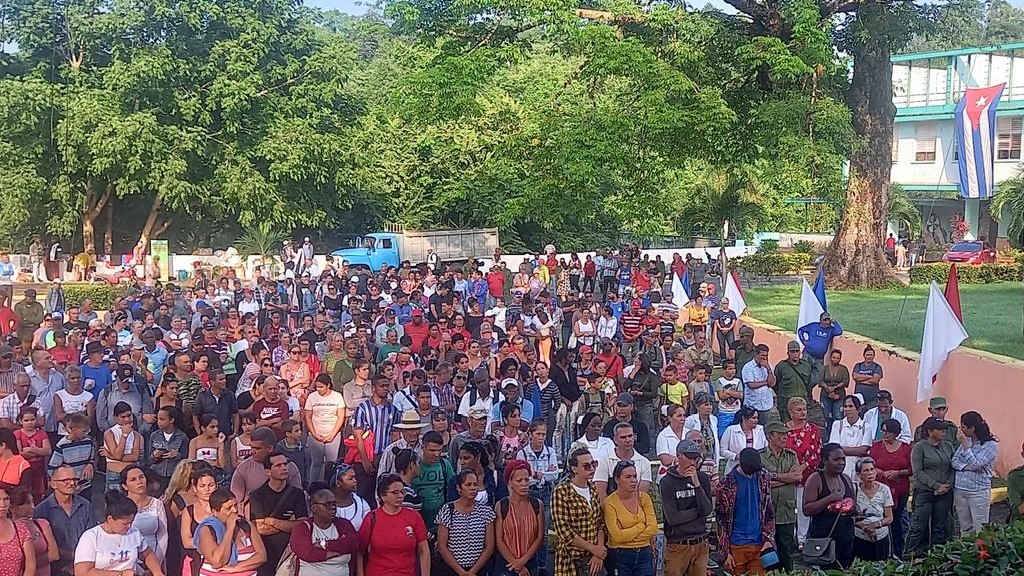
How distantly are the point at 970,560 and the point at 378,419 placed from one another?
4.82 m

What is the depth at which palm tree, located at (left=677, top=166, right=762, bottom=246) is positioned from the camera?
25266 mm

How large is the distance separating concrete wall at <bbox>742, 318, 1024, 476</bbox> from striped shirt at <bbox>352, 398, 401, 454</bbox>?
19.8 ft

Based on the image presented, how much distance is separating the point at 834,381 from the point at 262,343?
5.61m

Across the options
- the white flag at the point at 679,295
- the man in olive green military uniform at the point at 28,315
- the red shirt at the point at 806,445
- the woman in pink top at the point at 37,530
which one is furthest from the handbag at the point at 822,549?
the man in olive green military uniform at the point at 28,315

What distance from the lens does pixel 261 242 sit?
31.7m

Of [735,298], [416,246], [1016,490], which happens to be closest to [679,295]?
[735,298]

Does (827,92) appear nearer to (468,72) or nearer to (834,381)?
(468,72)

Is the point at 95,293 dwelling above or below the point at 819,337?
below

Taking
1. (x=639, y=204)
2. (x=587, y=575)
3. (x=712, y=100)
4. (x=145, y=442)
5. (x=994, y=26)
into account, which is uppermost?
(x=994, y=26)

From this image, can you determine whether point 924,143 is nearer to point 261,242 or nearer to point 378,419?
point 261,242

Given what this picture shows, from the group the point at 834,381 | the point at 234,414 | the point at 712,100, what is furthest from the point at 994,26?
the point at 234,414

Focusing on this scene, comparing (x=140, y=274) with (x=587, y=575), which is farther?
(x=140, y=274)

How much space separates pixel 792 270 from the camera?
2727 centimetres

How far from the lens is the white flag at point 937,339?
10266 millimetres
